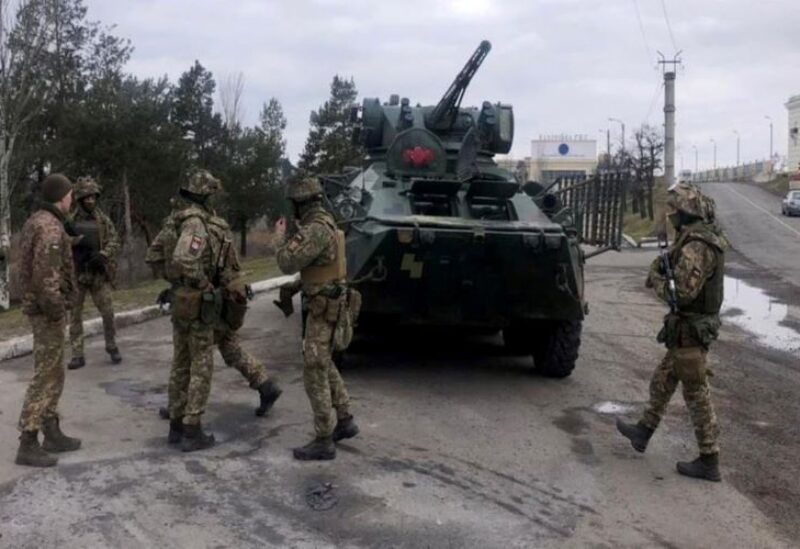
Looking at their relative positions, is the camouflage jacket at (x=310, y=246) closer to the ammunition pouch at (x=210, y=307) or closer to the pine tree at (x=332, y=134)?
the ammunition pouch at (x=210, y=307)

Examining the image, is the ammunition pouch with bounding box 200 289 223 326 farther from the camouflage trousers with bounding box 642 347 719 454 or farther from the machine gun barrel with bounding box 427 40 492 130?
the machine gun barrel with bounding box 427 40 492 130

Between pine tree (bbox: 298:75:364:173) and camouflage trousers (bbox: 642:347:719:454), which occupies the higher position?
pine tree (bbox: 298:75:364:173)

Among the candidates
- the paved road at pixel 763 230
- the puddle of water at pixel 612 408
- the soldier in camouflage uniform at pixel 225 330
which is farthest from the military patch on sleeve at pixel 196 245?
the paved road at pixel 763 230

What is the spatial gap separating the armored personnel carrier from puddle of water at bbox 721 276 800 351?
11.0 ft

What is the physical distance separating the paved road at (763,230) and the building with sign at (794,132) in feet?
45.4

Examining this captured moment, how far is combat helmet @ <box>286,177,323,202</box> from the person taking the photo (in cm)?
533

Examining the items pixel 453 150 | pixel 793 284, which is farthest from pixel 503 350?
pixel 793 284

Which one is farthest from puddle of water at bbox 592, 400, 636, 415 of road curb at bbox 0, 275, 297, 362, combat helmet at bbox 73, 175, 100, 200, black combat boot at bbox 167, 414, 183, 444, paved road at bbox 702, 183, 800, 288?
paved road at bbox 702, 183, 800, 288

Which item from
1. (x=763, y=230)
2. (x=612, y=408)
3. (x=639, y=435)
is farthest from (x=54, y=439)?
(x=763, y=230)

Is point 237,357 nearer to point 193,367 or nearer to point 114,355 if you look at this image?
point 193,367

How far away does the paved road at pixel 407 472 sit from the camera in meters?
4.28

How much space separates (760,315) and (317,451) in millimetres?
9284

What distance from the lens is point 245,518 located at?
4387mm

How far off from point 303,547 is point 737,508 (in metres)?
2.28
